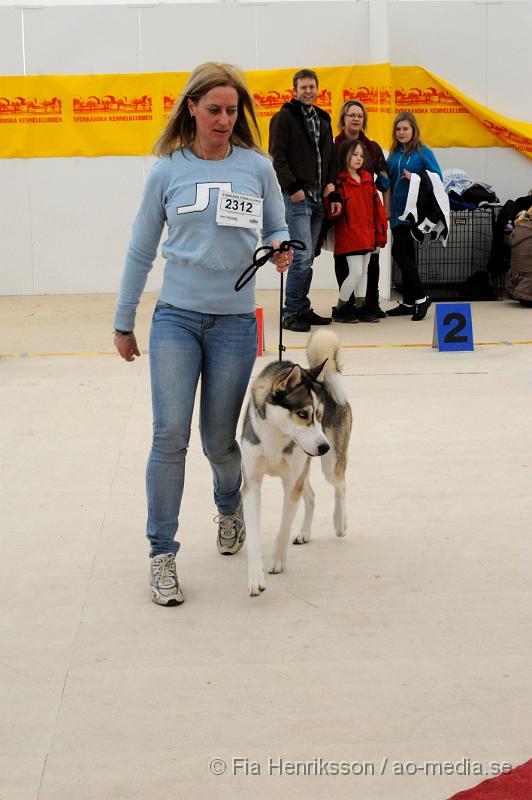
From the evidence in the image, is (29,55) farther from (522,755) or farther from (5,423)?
(522,755)

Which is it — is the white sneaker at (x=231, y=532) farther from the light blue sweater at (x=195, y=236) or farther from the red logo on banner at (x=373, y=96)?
the red logo on banner at (x=373, y=96)

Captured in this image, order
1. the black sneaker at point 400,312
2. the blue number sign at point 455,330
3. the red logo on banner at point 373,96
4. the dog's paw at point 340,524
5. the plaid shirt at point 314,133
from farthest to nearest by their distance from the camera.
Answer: the red logo on banner at point 373,96, the black sneaker at point 400,312, the plaid shirt at point 314,133, the blue number sign at point 455,330, the dog's paw at point 340,524

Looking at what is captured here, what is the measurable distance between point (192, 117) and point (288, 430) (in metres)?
1.09

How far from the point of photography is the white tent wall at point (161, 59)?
Result: 10836mm

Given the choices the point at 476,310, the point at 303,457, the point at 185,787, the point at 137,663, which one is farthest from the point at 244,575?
A: the point at 476,310

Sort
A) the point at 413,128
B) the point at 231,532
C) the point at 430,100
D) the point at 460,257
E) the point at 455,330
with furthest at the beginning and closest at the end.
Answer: the point at 430,100 < the point at 460,257 < the point at 413,128 < the point at 455,330 < the point at 231,532

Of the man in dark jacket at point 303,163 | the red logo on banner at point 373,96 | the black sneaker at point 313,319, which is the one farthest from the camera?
the red logo on banner at point 373,96

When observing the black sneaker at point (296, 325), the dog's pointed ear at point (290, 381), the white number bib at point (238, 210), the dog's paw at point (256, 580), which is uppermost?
the white number bib at point (238, 210)

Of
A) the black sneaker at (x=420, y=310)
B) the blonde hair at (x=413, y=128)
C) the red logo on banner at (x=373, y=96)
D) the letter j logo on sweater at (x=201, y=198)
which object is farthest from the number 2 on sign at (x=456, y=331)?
the letter j logo on sweater at (x=201, y=198)

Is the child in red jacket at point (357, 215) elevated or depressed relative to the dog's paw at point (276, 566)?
elevated

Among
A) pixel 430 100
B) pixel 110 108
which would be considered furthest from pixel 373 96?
pixel 110 108

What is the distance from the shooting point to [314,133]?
8422 mm

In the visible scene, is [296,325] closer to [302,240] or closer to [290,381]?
[302,240]

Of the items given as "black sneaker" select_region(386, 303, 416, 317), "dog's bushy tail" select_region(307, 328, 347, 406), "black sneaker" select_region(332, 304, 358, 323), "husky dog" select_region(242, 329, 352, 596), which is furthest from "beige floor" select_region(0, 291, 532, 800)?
"black sneaker" select_region(386, 303, 416, 317)
